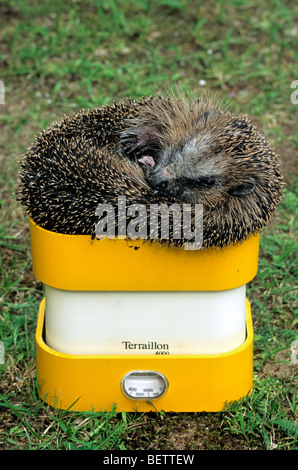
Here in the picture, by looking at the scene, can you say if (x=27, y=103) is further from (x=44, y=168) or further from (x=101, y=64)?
(x=44, y=168)

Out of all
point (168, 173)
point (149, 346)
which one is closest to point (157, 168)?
point (168, 173)

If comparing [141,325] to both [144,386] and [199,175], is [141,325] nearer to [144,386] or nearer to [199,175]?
[144,386]

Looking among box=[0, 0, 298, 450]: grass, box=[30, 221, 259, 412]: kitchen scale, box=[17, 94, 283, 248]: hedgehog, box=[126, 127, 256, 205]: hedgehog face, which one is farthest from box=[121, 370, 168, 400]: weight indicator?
box=[126, 127, 256, 205]: hedgehog face

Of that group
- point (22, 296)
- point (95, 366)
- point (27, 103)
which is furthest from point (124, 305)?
point (27, 103)

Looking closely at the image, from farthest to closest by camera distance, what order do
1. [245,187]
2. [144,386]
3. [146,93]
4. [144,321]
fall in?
[146,93], [144,386], [144,321], [245,187]

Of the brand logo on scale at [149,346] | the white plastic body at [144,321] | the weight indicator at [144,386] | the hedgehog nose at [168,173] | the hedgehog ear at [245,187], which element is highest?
the hedgehog nose at [168,173]

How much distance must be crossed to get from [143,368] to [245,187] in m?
1.11

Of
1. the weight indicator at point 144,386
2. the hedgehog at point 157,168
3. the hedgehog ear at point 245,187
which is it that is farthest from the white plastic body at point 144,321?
the hedgehog ear at point 245,187

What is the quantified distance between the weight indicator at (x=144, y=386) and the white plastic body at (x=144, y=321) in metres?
0.16

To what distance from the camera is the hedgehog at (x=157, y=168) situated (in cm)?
323

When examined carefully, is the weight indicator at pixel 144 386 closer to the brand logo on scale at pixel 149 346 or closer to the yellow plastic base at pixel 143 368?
the yellow plastic base at pixel 143 368

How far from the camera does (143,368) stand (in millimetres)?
3537

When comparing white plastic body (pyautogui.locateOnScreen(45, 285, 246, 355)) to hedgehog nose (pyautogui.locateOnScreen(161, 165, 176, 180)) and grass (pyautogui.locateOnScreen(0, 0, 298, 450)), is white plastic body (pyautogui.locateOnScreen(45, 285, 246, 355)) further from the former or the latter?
hedgehog nose (pyautogui.locateOnScreen(161, 165, 176, 180))

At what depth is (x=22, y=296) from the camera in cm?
457
